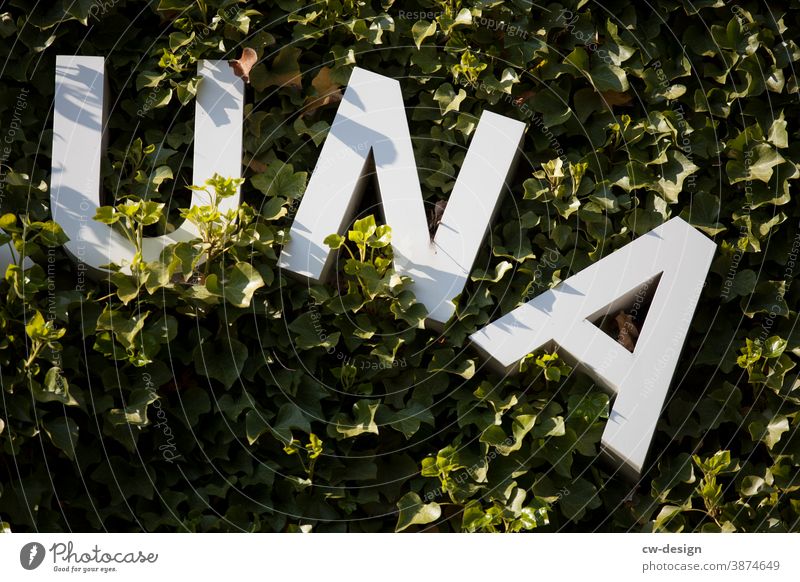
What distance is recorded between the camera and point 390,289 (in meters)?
2.12

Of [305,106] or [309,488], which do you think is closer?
[309,488]

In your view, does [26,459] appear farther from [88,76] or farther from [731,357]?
[731,357]

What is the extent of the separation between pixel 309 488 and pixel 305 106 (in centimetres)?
98

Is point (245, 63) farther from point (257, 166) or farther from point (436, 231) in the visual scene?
point (436, 231)

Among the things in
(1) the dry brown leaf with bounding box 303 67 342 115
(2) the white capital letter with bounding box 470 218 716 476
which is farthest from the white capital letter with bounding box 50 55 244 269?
(2) the white capital letter with bounding box 470 218 716 476

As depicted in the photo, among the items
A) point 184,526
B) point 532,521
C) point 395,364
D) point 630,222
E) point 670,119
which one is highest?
point 670,119

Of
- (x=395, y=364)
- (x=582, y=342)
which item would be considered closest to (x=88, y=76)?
(x=395, y=364)

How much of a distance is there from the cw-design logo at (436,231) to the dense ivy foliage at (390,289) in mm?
51

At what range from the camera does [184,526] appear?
6.63 feet

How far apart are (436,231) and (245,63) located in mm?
655

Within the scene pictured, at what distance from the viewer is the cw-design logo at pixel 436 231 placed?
212cm
